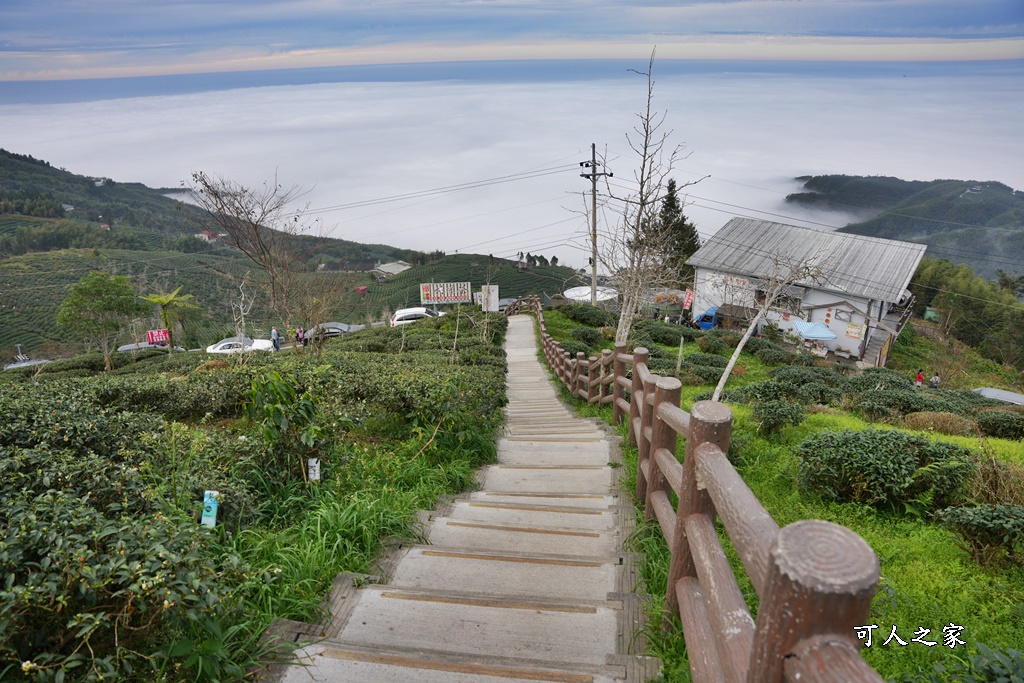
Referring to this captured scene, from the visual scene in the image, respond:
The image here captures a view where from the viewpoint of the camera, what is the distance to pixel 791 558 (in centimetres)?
108

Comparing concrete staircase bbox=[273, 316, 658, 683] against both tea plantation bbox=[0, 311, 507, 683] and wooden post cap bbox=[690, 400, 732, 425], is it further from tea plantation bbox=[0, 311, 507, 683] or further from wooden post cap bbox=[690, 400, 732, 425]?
wooden post cap bbox=[690, 400, 732, 425]

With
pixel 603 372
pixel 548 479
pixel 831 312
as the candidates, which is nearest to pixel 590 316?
pixel 831 312

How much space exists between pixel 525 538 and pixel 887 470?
2788mm

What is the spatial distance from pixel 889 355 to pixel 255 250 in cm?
2914

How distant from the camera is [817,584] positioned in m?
1.04

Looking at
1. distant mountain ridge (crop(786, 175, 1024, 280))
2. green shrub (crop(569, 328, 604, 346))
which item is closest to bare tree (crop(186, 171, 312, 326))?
green shrub (crop(569, 328, 604, 346))

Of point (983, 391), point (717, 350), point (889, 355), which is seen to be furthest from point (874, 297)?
point (717, 350)

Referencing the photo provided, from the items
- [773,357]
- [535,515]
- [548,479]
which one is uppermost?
[535,515]

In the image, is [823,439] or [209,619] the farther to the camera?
[823,439]

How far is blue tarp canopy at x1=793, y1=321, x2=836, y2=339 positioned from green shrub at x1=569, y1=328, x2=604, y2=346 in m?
10.1

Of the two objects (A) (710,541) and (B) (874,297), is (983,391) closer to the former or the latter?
(B) (874,297)

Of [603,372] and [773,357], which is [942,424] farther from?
[773,357]

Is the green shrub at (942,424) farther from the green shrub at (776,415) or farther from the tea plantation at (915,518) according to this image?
the green shrub at (776,415)

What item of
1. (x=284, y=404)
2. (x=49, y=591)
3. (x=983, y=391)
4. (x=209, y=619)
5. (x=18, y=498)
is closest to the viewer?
(x=49, y=591)
